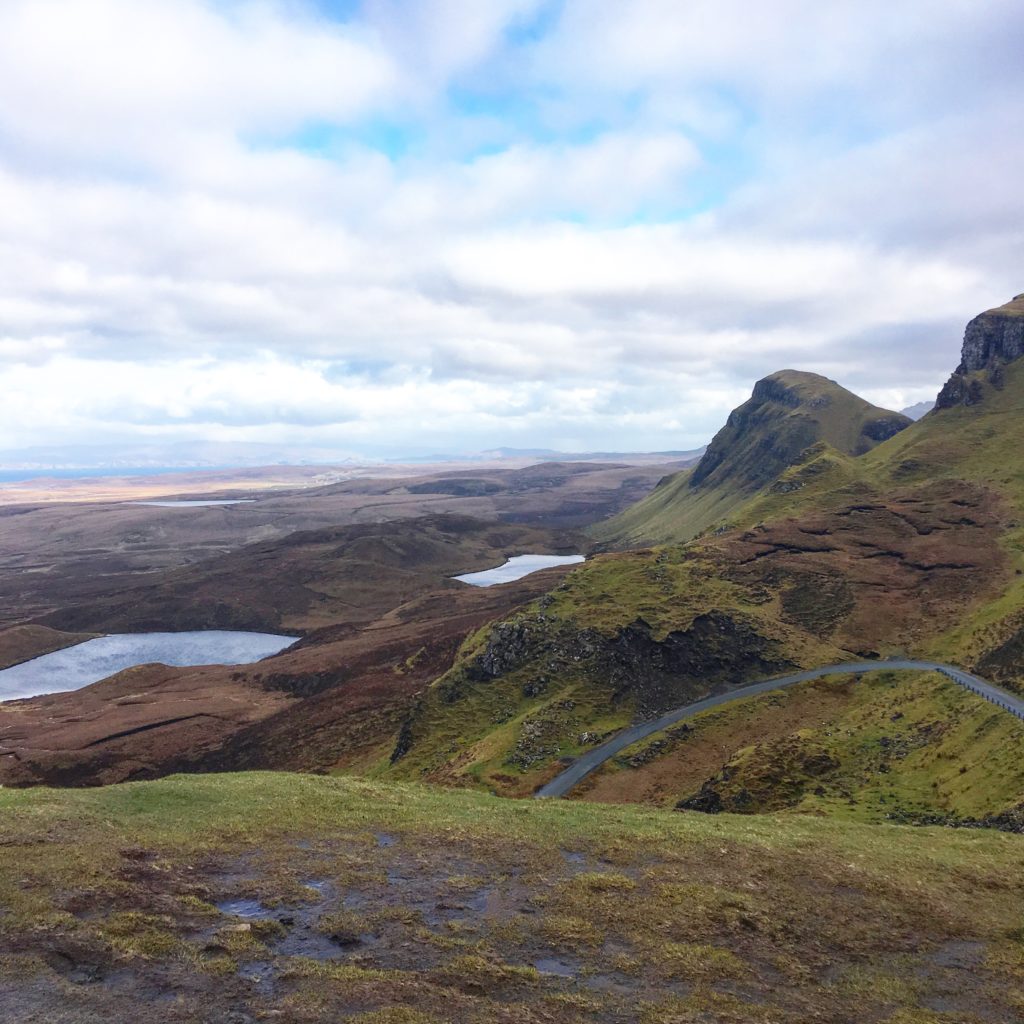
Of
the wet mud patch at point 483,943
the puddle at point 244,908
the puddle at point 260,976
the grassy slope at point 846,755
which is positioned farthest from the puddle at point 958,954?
the grassy slope at point 846,755

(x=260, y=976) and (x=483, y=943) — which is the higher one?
(x=260, y=976)

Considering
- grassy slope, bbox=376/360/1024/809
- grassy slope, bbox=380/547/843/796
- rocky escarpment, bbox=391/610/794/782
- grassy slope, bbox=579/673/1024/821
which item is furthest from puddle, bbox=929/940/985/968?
rocky escarpment, bbox=391/610/794/782

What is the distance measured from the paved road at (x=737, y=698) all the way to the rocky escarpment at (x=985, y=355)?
12411 cm

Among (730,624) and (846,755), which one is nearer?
(846,755)

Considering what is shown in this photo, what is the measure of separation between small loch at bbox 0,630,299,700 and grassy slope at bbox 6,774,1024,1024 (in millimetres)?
144488

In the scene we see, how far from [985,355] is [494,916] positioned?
218m

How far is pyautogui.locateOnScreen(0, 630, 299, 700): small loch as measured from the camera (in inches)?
6265

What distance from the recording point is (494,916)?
24.6 metres

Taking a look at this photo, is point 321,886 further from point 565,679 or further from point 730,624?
point 730,624

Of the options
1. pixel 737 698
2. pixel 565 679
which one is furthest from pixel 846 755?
pixel 565 679

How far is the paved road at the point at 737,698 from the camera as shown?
211 feet

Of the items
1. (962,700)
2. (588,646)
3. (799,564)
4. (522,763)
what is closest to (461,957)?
(522,763)

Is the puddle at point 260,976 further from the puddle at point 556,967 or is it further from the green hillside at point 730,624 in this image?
the green hillside at point 730,624

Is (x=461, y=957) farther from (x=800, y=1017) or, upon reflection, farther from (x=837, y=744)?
(x=837, y=744)
